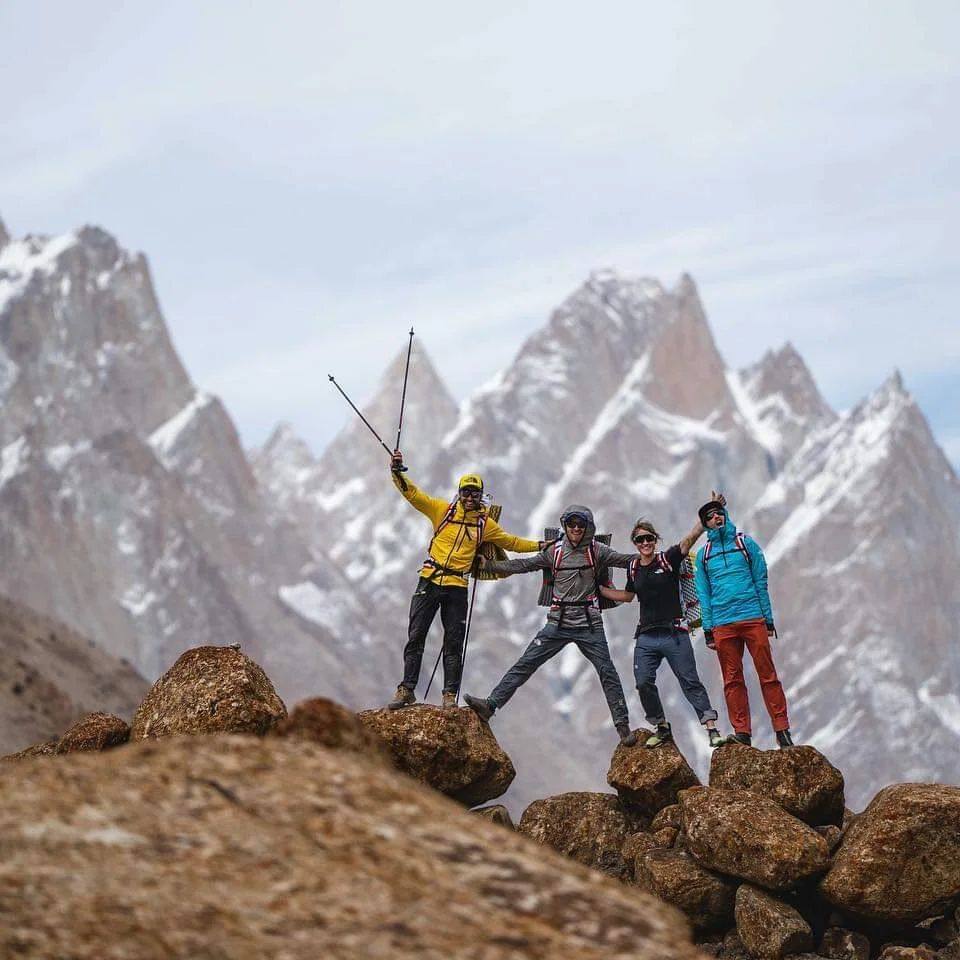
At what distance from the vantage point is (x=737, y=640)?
60.9 ft

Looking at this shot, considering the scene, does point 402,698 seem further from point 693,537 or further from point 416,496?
point 693,537

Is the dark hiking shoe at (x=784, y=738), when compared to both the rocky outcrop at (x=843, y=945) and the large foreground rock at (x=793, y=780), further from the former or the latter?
the rocky outcrop at (x=843, y=945)

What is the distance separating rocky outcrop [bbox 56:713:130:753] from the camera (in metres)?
17.4

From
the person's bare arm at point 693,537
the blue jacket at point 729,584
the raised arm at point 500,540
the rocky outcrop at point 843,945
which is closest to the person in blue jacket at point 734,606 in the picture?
the blue jacket at point 729,584

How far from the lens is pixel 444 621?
19109 mm

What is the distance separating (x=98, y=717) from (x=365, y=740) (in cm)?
882

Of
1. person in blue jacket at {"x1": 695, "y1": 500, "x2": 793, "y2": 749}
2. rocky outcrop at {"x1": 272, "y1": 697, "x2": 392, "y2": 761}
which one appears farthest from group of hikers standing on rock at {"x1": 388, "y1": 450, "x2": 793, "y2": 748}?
rocky outcrop at {"x1": 272, "y1": 697, "x2": 392, "y2": 761}

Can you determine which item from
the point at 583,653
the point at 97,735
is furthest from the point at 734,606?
the point at 97,735

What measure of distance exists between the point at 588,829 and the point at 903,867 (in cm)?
405

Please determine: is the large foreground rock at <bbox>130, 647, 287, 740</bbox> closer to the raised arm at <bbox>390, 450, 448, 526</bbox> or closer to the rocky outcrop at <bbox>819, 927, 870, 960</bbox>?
the raised arm at <bbox>390, 450, 448, 526</bbox>

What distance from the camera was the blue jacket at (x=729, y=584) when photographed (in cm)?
1827

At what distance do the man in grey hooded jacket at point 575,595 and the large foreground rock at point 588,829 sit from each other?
1.04 meters

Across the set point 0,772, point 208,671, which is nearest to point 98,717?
point 208,671

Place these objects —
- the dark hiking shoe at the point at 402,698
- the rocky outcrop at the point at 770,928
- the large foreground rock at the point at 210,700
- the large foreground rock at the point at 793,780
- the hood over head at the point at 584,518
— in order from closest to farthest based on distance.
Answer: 1. the rocky outcrop at the point at 770,928
2. the large foreground rock at the point at 210,700
3. the large foreground rock at the point at 793,780
4. the dark hiking shoe at the point at 402,698
5. the hood over head at the point at 584,518
